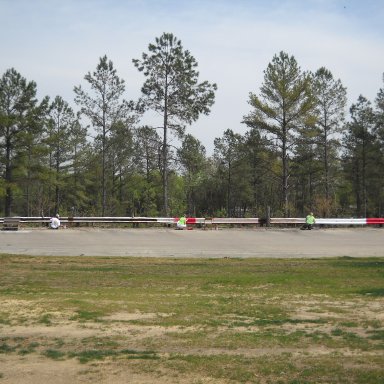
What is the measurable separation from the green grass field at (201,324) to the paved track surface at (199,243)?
265 inches

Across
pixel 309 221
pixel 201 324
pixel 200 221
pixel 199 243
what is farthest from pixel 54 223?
pixel 201 324

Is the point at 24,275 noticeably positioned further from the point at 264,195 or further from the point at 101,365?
the point at 264,195

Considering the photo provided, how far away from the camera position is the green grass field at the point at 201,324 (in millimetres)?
6664

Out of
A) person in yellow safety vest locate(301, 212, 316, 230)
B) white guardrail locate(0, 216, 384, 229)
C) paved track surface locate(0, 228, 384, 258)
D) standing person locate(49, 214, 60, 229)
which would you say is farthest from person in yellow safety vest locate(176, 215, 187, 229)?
person in yellow safety vest locate(301, 212, 316, 230)

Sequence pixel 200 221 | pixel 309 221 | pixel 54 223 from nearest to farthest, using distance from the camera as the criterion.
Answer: pixel 54 223 → pixel 309 221 → pixel 200 221

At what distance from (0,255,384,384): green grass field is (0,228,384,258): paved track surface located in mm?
6732

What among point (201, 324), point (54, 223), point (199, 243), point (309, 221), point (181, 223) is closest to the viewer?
point (201, 324)

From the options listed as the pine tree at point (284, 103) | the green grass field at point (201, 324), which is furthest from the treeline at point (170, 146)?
the green grass field at point (201, 324)

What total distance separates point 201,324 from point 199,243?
18232 mm

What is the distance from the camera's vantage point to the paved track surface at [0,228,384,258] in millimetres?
22906

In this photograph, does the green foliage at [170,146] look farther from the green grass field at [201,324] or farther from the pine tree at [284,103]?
the green grass field at [201,324]

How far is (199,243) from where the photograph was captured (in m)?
27.2

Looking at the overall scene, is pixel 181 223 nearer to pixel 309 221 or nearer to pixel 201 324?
pixel 309 221

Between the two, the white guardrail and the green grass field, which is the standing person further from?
the green grass field
